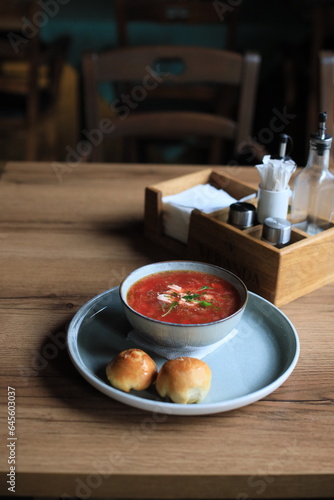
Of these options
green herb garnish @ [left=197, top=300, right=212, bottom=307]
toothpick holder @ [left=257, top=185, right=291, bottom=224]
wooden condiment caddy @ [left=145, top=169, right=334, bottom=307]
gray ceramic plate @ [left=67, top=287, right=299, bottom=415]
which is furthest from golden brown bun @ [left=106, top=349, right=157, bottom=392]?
toothpick holder @ [left=257, top=185, right=291, bottom=224]

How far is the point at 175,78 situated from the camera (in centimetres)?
167

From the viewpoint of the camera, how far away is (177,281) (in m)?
0.85

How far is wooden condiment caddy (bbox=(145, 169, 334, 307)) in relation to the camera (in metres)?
0.89

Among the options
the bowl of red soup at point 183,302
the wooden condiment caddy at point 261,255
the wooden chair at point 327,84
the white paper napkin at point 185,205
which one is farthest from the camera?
the wooden chair at point 327,84

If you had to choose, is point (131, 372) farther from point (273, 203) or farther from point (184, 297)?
point (273, 203)

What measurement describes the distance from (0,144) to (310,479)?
11.7 feet

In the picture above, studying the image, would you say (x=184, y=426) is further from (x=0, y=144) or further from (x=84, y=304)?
(x=0, y=144)

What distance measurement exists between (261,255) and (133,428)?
0.36m

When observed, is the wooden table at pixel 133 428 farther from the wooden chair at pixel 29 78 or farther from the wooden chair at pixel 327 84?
the wooden chair at pixel 29 78

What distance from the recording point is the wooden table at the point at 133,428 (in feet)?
2.02

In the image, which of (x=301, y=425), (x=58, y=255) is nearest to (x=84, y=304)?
(x=58, y=255)

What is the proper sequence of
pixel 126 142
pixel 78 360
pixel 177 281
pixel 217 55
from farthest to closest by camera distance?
pixel 126 142, pixel 217 55, pixel 177 281, pixel 78 360

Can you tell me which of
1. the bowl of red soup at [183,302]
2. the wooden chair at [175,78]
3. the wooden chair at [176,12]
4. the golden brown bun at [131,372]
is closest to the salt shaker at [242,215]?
the bowl of red soup at [183,302]

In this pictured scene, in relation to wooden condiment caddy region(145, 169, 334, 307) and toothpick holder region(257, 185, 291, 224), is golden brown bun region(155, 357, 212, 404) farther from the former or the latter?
toothpick holder region(257, 185, 291, 224)
